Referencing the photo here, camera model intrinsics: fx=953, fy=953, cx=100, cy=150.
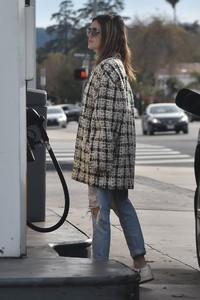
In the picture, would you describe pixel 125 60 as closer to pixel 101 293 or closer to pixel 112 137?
pixel 112 137

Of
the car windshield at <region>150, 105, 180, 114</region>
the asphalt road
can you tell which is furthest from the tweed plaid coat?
the car windshield at <region>150, 105, 180, 114</region>

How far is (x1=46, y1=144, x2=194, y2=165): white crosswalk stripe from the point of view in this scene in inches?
963

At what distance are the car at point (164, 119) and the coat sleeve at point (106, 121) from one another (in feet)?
112

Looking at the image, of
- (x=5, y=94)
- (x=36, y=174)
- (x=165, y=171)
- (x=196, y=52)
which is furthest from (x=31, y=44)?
(x=196, y=52)

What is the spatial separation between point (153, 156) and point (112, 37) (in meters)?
20.3

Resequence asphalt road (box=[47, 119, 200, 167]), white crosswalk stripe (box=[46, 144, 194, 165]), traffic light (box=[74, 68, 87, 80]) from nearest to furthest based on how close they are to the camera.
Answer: asphalt road (box=[47, 119, 200, 167]), white crosswalk stripe (box=[46, 144, 194, 165]), traffic light (box=[74, 68, 87, 80])

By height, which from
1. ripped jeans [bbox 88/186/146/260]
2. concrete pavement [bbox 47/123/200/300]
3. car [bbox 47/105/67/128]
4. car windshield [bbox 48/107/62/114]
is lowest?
car [bbox 47/105/67/128]

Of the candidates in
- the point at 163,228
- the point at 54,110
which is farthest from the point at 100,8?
the point at 163,228

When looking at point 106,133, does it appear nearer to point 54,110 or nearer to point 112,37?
point 112,37

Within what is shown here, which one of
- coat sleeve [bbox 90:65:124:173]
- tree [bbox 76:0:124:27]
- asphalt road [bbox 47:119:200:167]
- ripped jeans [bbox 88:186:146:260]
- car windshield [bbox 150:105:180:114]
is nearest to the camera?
coat sleeve [bbox 90:65:124:173]

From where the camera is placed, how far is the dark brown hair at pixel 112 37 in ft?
22.7

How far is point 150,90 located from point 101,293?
354 ft

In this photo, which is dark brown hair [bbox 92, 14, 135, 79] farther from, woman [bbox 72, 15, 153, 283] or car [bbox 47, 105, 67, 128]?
car [bbox 47, 105, 67, 128]

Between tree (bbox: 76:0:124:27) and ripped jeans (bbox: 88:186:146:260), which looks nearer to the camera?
ripped jeans (bbox: 88:186:146:260)
